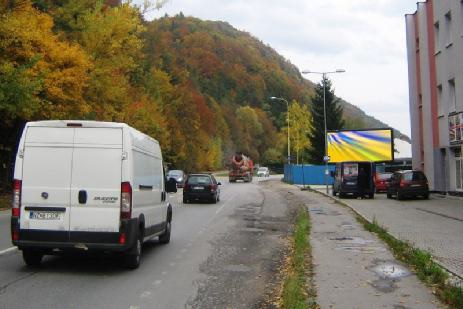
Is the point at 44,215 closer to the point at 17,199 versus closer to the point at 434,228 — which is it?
the point at 17,199

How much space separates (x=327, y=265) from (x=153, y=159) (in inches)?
155

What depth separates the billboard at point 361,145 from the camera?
4075cm

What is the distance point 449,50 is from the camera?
98.3ft

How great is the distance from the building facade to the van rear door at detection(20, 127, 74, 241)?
77.9ft

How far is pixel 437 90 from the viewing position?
32094mm

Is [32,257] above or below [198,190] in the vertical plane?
below

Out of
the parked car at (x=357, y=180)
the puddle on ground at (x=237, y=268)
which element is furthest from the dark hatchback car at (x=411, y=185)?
the puddle on ground at (x=237, y=268)

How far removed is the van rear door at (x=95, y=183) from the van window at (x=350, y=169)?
1029 inches

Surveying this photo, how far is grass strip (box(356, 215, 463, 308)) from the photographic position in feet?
22.9

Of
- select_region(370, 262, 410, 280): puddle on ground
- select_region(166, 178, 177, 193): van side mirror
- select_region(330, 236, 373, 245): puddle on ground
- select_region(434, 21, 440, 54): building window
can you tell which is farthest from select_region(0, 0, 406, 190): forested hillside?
select_region(434, 21, 440, 54): building window

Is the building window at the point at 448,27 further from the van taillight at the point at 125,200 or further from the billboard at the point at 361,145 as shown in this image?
the van taillight at the point at 125,200

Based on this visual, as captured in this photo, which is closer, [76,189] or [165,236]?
[76,189]

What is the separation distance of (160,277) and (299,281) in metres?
2.24

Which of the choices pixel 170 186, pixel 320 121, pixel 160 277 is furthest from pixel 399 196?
pixel 320 121
